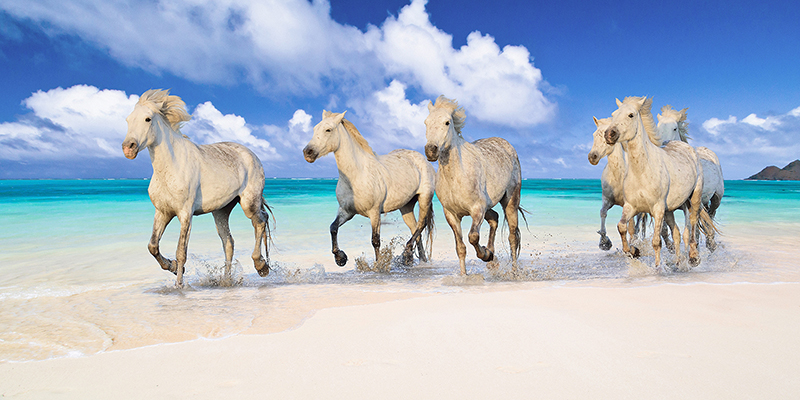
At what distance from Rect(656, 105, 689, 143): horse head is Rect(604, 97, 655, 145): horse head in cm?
297

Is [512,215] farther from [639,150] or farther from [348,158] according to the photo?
[348,158]

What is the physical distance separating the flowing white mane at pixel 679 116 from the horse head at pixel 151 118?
8501 mm

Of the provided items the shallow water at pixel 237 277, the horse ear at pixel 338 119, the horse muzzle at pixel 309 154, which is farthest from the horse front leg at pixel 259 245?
the horse ear at pixel 338 119

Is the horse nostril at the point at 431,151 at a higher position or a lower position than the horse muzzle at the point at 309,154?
lower

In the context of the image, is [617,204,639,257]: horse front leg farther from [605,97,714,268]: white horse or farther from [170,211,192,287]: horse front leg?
[170,211,192,287]: horse front leg

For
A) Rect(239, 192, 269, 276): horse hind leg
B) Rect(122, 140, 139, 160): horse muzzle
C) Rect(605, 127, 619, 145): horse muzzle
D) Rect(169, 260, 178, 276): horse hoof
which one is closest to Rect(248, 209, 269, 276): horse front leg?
Rect(239, 192, 269, 276): horse hind leg

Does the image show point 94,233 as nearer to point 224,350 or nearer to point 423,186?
point 423,186

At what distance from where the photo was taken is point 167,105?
5.20 m

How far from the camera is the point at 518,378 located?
96.3 inches

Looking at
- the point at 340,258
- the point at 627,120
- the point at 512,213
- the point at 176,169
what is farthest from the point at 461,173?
the point at 176,169

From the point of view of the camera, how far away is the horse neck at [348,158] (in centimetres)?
623

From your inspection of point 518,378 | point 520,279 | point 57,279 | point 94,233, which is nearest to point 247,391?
point 518,378

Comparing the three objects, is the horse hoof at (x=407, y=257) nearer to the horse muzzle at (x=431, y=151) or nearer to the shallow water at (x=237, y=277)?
the shallow water at (x=237, y=277)

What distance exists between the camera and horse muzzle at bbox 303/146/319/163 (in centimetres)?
560
